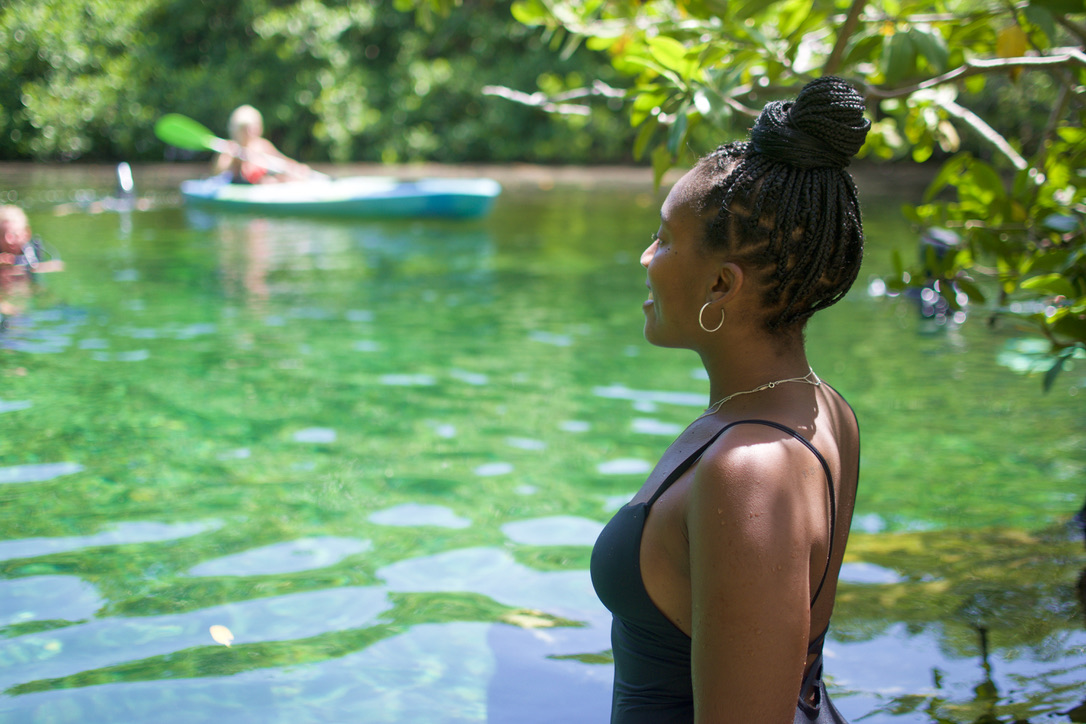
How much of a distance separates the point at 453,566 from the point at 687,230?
6.75 feet

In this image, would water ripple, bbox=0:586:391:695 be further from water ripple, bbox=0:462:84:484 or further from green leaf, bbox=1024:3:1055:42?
green leaf, bbox=1024:3:1055:42

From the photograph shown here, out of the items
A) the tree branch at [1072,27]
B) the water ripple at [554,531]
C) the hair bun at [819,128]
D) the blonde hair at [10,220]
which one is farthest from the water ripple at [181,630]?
the blonde hair at [10,220]

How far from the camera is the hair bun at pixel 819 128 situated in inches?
58.7

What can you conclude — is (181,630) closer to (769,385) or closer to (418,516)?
(418,516)

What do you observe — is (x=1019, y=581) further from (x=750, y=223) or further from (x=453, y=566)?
(x=750, y=223)

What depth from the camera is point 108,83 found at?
22656 millimetres

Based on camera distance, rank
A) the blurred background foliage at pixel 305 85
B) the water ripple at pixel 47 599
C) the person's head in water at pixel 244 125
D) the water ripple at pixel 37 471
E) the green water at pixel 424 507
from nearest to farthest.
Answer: the green water at pixel 424 507 < the water ripple at pixel 47 599 < the water ripple at pixel 37 471 < the person's head in water at pixel 244 125 < the blurred background foliage at pixel 305 85

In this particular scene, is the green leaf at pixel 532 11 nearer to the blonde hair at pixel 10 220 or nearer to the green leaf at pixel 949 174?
the green leaf at pixel 949 174

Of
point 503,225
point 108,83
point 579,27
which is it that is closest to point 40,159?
point 108,83

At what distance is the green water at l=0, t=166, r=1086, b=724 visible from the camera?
8.47ft

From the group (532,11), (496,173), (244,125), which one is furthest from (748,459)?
(496,173)

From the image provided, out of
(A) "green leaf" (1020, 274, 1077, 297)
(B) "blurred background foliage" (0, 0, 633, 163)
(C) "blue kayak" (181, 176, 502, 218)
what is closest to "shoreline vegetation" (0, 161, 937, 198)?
(B) "blurred background foliage" (0, 0, 633, 163)

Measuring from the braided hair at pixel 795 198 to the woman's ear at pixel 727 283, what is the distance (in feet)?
0.07

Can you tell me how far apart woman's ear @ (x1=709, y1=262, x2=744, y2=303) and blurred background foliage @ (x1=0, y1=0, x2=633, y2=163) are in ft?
69.1
